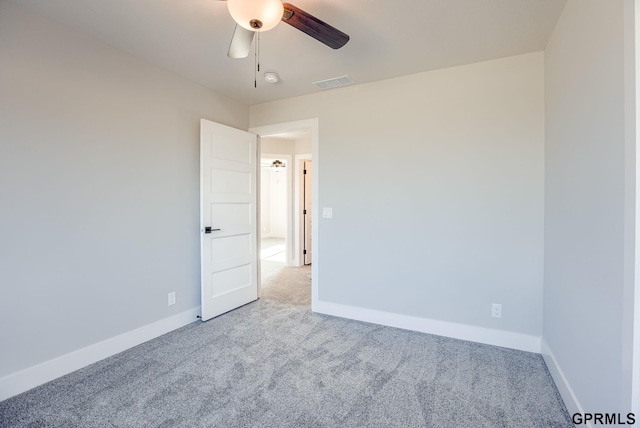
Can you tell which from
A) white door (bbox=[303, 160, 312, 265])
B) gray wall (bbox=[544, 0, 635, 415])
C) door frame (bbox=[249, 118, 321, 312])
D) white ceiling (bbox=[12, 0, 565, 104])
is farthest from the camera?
white door (bbox=[303, 160, 312, 265])

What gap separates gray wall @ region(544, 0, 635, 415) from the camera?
120cm

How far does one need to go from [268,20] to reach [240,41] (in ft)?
1.29

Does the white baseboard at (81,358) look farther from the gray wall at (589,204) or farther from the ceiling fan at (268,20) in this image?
the gray wall at (589,204)

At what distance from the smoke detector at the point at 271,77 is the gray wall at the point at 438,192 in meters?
0.53

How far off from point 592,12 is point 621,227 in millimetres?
1107

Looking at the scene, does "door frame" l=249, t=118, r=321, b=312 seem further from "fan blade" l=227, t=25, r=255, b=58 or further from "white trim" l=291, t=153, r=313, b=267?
"white trim" l=291, t=153, r=313, b=267

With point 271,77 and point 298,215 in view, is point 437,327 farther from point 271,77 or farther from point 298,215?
point 298,215

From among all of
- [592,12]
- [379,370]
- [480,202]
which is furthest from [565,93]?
[379,370]

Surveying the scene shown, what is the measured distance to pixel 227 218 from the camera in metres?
3.29

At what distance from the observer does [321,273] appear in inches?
131

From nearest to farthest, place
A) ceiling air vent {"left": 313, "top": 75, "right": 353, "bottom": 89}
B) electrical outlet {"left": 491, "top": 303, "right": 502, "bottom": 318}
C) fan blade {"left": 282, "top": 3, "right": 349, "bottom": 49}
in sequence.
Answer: fan blade {"left": 282, "top": 3, "right": 349, "bottom": 49}
electrical outlet {"left": 491, "top": 303, "right": 502, "bottom": 318}
ceiling air vent {"left": 313, "top": 75, "right": 353, "bottom": 89}

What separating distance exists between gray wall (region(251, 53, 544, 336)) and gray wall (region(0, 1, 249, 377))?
4.96 feet

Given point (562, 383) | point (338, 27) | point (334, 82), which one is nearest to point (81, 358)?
point (338, 27)

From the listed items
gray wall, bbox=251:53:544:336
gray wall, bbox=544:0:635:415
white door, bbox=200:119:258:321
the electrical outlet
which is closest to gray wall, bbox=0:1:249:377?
white door, bbox=200:119:258:321
